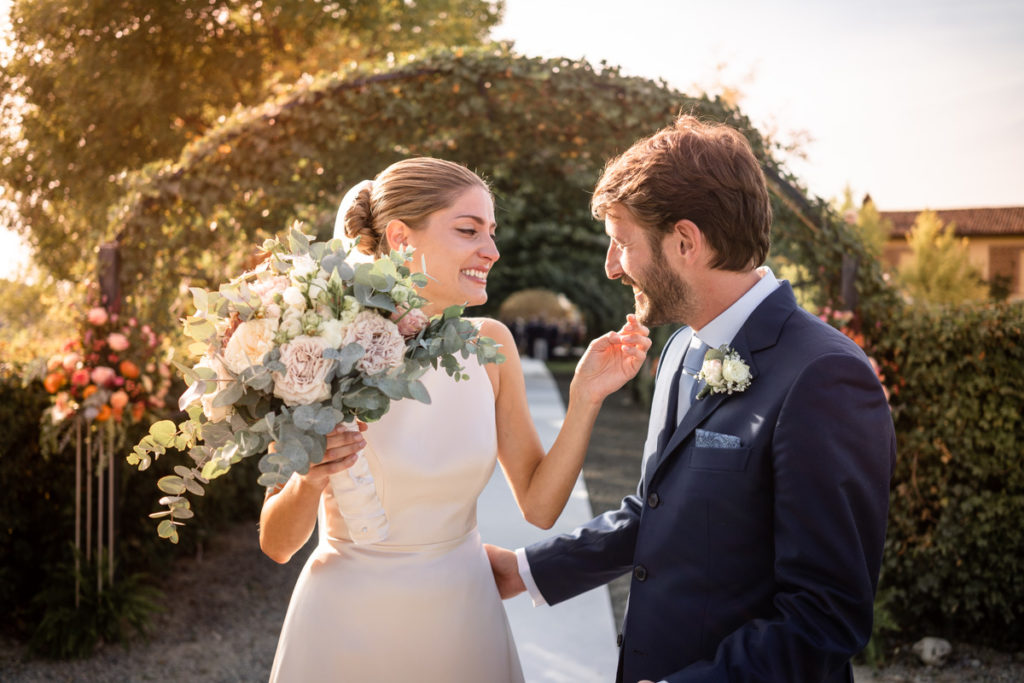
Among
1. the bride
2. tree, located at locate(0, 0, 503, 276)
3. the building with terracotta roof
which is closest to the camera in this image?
the bride

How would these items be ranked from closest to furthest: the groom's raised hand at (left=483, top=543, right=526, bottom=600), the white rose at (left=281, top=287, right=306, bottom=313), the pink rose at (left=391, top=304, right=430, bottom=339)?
the white rose at (left=281, top=287, right=306, bottom=313), the pink rose at (left=391, top=304, right=430, bottom=339), the groom's raised hand at (left=483, top=543, right=526, bottom=600)

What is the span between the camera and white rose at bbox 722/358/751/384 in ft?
6.41

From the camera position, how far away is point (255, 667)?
5035 millimetres

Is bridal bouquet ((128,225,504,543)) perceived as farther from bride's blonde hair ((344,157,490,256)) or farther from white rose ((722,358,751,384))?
bride's blonde hair ((344,157,490,256))

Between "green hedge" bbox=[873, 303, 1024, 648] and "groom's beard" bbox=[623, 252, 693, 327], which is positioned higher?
"groom's beard" bbox=[623, 252, 693, 327]

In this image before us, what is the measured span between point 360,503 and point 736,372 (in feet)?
3.41

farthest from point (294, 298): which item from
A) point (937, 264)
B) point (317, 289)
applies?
point (937, 264)

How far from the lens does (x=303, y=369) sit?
5.77ft

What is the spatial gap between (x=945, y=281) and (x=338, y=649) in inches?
1193

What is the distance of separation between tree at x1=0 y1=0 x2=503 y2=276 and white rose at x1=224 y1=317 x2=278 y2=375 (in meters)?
12.1

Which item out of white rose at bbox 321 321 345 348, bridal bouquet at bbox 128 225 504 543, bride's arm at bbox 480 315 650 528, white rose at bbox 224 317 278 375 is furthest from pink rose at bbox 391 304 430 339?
bride's arm at bbox 480 315 650 528

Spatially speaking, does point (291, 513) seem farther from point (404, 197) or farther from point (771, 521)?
point (771, 521)

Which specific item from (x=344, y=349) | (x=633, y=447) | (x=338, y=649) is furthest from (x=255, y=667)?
(x=633, y=447)

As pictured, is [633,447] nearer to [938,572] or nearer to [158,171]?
[938,572]
